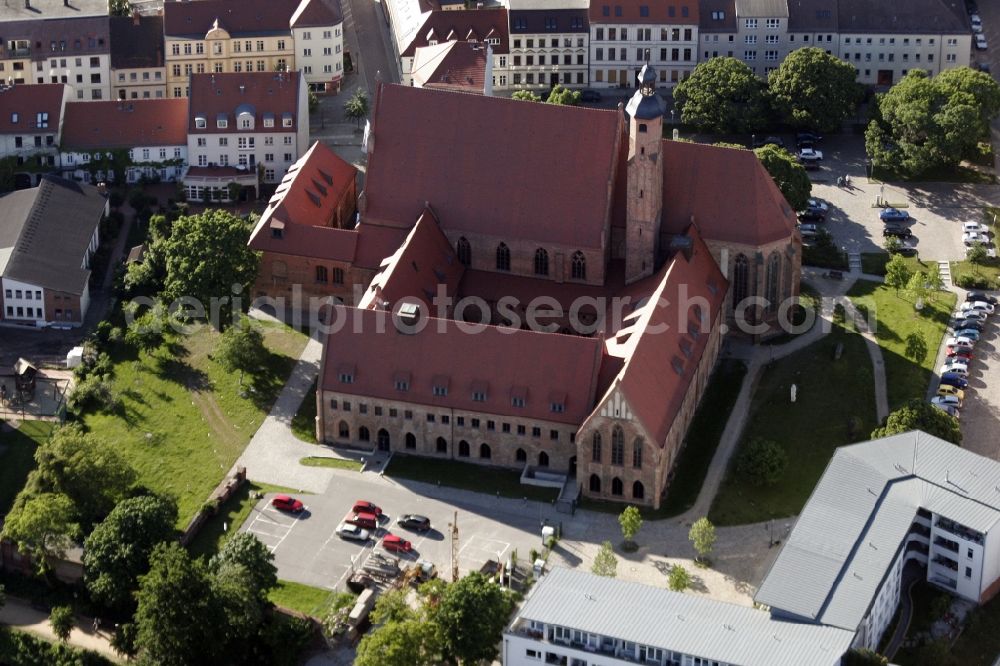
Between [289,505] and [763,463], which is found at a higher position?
[763,463]

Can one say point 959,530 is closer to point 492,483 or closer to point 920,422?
point 920,422

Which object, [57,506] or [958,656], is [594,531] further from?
[57,506]

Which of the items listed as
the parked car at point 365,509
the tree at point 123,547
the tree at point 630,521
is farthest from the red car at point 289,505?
the tree at point 630,521

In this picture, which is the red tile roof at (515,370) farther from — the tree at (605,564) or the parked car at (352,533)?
the tree at (605,564)

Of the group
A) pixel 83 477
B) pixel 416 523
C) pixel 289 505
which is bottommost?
pixel 416 523

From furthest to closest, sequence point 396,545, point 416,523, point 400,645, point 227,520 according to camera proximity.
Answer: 1. point 227,520
2. point 416,523
3. point 396,545
4. point 400,645

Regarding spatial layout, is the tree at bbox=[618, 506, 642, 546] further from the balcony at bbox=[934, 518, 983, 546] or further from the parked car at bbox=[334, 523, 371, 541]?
the balcony at bbox=[934, 518, 983, 546]

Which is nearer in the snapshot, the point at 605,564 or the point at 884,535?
the point at 884,535

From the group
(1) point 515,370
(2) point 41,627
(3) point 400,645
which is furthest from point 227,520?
(3) point 400,645
